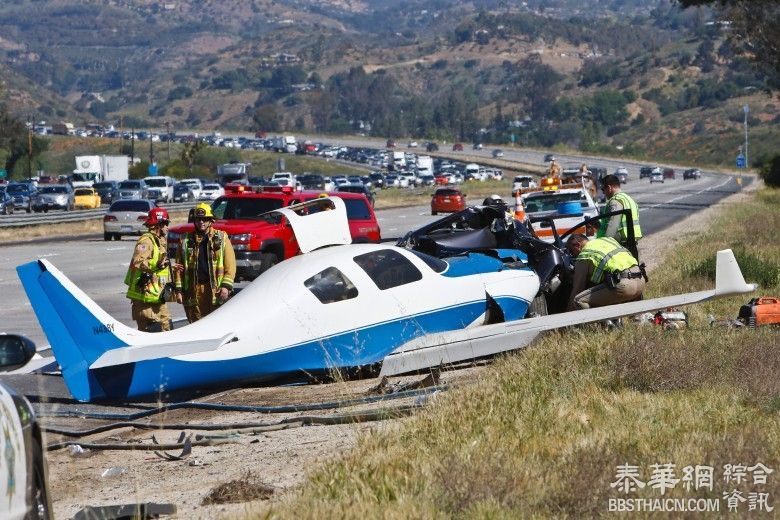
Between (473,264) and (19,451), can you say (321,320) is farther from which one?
(19,451)

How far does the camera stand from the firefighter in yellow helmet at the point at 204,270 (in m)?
15.7

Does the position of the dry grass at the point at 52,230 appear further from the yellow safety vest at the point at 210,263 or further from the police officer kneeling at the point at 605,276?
the police officer kneeling at the point at 605,276

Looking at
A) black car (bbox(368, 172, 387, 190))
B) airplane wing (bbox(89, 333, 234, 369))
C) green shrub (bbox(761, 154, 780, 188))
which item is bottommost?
black car (bbox(368, 172, 387, 190))

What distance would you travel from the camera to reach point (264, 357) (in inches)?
520

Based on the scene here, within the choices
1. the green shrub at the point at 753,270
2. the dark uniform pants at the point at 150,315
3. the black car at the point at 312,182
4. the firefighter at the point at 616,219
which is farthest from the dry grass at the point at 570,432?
the black car at the point at 312,182

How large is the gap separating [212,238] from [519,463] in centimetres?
791

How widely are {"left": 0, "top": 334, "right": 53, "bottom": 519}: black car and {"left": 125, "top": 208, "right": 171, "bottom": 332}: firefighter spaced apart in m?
9.07

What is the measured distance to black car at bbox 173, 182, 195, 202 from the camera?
8175cm

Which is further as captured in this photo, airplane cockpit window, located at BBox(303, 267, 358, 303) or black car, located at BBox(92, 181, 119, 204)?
black car, located at BBox(92, 181, 119, 204)

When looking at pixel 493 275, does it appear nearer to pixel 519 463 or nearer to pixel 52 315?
pixel 52 315

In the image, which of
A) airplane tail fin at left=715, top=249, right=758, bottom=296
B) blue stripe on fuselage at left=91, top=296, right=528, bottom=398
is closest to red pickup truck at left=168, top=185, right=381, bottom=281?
blue stripe on fuselage at left=91, top=296, right=528, bottom=398

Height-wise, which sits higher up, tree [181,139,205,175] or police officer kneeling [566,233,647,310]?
police officer kneeling [566,233,647,310]

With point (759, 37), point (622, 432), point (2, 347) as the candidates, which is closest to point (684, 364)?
point (622, 432)

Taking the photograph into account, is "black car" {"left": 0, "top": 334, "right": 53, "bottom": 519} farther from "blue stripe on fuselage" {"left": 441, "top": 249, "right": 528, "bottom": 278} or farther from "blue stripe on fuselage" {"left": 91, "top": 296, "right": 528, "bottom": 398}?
"blue stripe on fuselage" {"left": 441, "top": 249, "right": 528, "bottom": 278}
